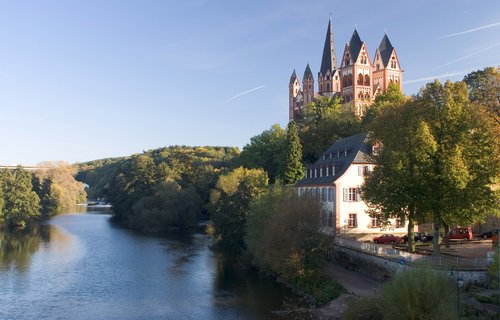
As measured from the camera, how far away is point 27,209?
3408 inches

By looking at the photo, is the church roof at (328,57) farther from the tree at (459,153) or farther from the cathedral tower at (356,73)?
the tree at (459,153)

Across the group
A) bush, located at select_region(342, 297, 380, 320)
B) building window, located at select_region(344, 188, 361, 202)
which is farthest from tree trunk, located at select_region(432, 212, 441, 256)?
building window, located at select_region(344, 188, 361, 202)

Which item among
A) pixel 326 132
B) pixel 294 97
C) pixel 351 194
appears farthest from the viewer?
pixel 294 97

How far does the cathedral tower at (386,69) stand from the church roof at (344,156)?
54.4 metres

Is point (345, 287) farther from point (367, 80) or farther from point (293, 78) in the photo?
point (293, 78)

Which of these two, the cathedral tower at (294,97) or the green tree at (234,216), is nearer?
the green tree at (234,216)

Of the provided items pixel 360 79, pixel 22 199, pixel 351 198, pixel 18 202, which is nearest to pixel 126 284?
pixel 351 198

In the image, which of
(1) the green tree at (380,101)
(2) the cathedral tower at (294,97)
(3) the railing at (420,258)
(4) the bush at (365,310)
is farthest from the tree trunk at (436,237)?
(2) the cathedral tower at (294,97)

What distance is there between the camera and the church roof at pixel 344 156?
4672 centimetres

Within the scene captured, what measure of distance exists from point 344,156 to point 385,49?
65.4 meters

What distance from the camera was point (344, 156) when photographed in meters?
50.1

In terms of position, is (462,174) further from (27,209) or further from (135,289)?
(27,209)

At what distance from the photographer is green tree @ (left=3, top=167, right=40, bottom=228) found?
85062 millimetres

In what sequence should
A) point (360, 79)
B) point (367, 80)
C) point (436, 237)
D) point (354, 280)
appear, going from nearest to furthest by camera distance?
point (436, 237) → point (354, 280) → point (360, 79) → point (367, 80)
